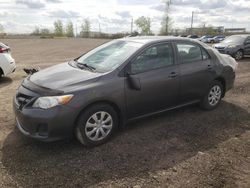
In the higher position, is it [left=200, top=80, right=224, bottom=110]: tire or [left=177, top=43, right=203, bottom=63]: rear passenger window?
[left=177, top=43, right=203, bottom=63]: rear passenger window

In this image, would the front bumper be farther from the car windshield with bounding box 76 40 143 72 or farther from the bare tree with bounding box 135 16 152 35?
the bare tree with bounding box 135 16 152 35

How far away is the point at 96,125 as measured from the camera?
172 inches

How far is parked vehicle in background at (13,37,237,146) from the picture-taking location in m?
4.07

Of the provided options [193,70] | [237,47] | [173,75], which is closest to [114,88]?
[173,75]

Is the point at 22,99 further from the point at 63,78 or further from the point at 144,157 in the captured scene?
the point at 144,157

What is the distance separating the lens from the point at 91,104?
4.27 m

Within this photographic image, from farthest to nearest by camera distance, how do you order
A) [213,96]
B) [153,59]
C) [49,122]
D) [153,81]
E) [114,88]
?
[213,96] → [153,59] → [153,81] → [114,88] → [49,122]

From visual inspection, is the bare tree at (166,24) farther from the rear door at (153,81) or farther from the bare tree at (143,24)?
the rear door at (153,81)

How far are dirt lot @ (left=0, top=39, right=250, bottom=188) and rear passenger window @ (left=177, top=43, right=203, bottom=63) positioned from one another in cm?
116

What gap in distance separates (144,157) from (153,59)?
70.2 inches

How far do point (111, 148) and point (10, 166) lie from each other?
1427 mm

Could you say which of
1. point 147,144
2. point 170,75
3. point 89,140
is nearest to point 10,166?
point 89,140

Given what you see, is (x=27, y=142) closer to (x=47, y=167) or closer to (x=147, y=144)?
(x=47, y=167)

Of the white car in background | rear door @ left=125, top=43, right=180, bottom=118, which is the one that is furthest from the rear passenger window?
the white car in background
